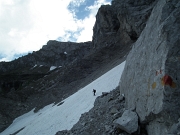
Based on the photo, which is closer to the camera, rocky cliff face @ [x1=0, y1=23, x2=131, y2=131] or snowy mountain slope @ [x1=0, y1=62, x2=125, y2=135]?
snowy mountain slope @ [x1=0, y1=62, x2=125, y2=135]

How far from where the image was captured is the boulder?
7117mm

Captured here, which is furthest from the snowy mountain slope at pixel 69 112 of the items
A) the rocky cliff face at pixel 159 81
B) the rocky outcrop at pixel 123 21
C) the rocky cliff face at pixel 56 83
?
the rocky outcrop at pixel 123 21

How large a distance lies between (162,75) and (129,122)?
9.44 feet

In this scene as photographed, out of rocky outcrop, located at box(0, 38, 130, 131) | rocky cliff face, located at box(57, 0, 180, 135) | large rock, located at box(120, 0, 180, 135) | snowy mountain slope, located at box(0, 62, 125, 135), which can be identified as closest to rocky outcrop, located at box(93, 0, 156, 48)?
rocky outcrop, located at box(0, 38, 130, 131)

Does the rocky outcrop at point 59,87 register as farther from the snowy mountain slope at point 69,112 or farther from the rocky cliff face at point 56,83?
the snowy mountain slope at point 69,112

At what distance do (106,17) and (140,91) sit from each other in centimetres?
6444

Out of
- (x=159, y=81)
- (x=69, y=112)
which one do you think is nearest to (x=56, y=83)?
(x=69, y=112)

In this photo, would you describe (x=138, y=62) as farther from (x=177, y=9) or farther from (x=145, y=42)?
(x=177, y=9)

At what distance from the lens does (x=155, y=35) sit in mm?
7012

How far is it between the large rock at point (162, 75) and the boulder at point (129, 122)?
29 centimetres

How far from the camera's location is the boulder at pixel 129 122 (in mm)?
7117

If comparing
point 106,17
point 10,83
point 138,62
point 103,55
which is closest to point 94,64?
point 103,55

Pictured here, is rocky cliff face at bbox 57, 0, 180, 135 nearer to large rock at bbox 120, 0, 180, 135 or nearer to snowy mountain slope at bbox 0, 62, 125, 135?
large rock at bbox 120, 0, 180, 135

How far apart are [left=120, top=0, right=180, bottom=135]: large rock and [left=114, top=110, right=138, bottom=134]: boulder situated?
292mm
